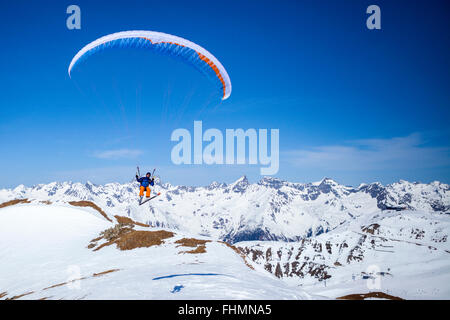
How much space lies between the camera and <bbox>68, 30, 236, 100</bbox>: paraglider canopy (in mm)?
18703

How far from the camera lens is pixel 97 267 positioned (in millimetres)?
24312

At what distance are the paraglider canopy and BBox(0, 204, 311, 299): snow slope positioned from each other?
605 inches

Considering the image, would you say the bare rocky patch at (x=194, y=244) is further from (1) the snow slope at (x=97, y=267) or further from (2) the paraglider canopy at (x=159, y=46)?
(2) the paraglider canopy at (x=159, y=46)

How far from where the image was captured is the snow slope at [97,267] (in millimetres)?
12984

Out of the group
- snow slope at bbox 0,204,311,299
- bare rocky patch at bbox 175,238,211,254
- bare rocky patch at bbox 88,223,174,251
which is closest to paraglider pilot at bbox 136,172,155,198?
snow slope at bbox 0,204,311,299

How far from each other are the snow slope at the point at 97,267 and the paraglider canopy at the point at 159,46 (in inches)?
605

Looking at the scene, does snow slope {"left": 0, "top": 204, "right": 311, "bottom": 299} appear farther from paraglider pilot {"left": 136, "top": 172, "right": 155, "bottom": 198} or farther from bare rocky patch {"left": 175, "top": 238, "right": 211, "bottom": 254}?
paraglider pilot {"left": 136, "top": 172, "right": 155, "bottom": 198}

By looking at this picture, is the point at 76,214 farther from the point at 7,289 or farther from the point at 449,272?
the point at 449,272

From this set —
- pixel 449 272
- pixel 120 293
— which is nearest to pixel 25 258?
pixel 120 293

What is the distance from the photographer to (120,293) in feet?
42.7

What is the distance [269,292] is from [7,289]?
22.8 metres

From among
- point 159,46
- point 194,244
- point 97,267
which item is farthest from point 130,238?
point 159,46
